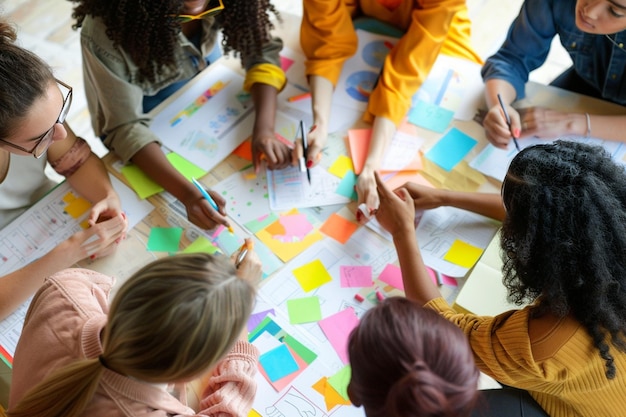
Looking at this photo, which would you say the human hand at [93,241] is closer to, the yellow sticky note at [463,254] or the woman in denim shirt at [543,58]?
the yellow sticky note at [463,254]

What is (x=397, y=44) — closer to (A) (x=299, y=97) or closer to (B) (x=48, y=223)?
(A) (x=299, y=97)

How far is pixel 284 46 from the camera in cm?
173

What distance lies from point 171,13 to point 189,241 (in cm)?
59

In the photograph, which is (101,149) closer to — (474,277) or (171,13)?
(171,13)

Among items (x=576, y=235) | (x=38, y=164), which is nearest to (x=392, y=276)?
(x=576, y=235)

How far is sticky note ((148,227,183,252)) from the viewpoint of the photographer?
1.27 metres

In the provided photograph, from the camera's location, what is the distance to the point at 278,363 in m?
1.10

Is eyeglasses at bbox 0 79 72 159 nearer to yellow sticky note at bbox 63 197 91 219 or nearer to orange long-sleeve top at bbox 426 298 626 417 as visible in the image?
yellow sticky note at bbox 63 197 91 219

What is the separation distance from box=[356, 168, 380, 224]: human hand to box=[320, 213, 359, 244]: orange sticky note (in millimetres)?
31

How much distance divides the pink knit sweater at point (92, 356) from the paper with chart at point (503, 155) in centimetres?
80

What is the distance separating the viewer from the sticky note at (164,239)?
1266mm

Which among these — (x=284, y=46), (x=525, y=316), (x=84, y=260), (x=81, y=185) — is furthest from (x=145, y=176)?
(x=525, y=316)

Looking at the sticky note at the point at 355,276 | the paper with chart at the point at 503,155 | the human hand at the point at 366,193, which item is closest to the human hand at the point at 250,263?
the sticky note at the point at 355,276

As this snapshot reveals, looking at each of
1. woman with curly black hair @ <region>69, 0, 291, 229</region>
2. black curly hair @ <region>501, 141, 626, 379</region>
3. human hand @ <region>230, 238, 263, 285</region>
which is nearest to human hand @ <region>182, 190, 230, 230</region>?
woman with curly black hair @ <region>69, 0, 291, 229</region>
